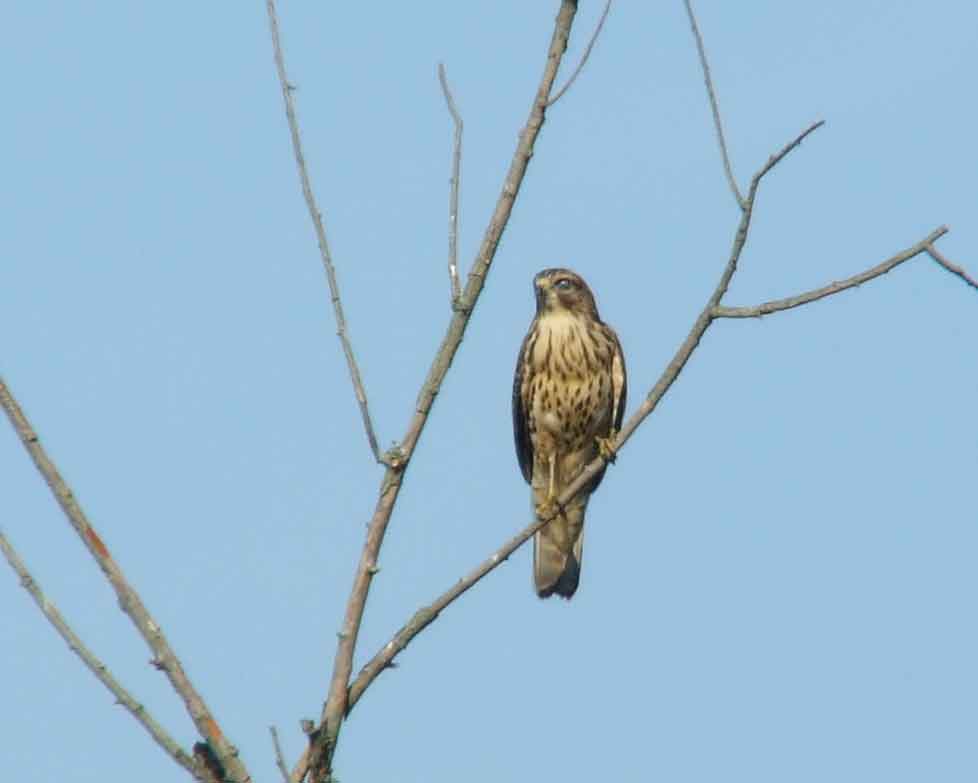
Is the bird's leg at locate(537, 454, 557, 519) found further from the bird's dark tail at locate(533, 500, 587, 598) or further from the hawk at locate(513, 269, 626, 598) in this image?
the bird's dark tail at locate(533, 500, 587, 598)

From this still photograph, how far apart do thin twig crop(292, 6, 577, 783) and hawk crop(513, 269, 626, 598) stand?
4579 mm

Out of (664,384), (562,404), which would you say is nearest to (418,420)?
(664,384)

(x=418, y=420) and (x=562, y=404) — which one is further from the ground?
(x=562, y=404)

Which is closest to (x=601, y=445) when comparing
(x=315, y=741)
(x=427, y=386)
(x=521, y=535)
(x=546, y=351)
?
(x=546, y=351)

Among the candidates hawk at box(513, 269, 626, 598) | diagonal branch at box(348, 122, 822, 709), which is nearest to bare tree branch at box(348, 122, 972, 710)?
diagonal branch at box(348, 122, 822, 709)

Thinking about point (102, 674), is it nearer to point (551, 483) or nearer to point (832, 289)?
point (832, 289)

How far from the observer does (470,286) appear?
4.43m

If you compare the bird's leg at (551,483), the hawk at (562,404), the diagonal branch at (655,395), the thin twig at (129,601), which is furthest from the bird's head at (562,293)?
the thin twig at (129,601)

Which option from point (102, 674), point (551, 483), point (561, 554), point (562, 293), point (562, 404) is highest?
point (562, 293)

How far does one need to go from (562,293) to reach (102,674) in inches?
243

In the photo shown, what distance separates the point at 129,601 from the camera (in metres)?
3.72

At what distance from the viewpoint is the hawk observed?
30.3 feet

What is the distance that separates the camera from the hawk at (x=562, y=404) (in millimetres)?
9242

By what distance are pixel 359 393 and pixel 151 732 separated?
1.20 metres
